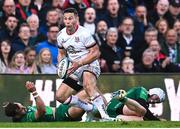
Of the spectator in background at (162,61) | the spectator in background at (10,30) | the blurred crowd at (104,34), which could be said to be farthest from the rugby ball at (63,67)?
the spectator in background at (162,61)

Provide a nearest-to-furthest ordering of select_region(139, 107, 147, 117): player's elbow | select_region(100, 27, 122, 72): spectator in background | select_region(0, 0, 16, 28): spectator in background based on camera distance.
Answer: select_region(139, 107, 147, 117): player's elbow
select_region(100, 27, 122, 72): spectator in background
select_region(0, 0, 16, 28): spectator in background

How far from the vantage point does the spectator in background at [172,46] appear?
1736 cm

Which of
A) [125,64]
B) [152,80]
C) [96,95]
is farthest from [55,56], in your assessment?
[96,95]

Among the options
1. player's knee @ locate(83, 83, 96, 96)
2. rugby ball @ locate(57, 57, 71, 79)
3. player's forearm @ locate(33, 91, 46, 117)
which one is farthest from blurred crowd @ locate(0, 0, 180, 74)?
player's forearm @ locate(33, 91, 46, 117)

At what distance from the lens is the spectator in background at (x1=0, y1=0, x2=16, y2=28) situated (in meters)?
16.8

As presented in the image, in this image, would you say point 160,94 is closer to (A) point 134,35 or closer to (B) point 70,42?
(B) point 70,42

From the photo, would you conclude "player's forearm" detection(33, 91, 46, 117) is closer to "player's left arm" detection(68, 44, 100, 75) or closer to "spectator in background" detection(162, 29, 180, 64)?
"player's left arm" detection(68, 44, 100, 75)

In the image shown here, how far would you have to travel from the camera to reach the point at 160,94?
13.3 m

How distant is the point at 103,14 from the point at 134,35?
33.3 inches

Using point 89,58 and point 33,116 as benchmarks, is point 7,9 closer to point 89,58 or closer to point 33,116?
point 89,58

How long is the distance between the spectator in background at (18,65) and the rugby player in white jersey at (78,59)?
2.36 metres

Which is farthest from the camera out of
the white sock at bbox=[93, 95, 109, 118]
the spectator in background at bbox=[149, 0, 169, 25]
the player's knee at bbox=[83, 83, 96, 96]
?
the spectator in background at bbox=[149, 0, 169, 25]

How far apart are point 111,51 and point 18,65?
219 cm

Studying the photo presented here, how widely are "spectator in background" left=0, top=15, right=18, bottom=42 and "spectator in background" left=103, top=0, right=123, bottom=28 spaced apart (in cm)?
209
